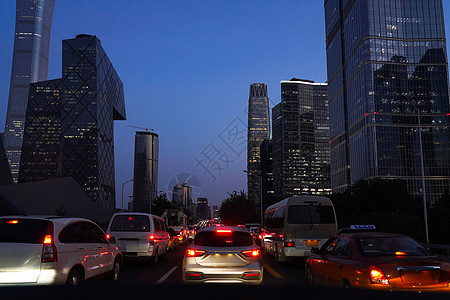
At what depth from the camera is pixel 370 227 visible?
34.7 ft

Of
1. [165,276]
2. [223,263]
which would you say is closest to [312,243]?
[165,276]

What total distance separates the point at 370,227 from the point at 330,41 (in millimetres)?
146779

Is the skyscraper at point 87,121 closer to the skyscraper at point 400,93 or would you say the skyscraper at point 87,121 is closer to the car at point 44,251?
the skyscraper at point 400,93

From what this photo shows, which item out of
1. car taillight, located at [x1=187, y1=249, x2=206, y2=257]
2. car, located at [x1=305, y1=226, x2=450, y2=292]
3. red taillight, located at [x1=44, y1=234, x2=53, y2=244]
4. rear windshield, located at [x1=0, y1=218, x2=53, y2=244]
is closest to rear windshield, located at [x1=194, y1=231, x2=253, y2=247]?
car taillight, located at [x1=187, y1=249, x2=206, y2=257]

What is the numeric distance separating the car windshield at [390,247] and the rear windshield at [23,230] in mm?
5781

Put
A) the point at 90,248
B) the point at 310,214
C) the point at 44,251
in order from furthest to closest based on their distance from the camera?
the point at 310,214 < the point at 90,248 < the point at 44,251

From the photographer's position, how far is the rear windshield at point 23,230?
6.86 meters

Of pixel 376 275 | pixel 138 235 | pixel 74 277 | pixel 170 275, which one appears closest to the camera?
pixel 376 275

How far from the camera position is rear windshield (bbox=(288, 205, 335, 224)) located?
593 inches

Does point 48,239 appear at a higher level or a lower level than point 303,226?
higher

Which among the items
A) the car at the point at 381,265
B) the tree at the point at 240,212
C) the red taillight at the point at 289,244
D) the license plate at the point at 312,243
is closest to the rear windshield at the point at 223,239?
the car at the point at 381,265

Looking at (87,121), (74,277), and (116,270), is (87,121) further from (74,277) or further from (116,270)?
(74,277)

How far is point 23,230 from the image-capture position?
7.03m

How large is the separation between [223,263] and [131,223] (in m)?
7.70
